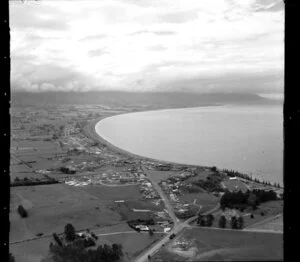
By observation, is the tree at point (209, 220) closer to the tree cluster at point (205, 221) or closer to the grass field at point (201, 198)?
the tree cluster at point (205, 221)

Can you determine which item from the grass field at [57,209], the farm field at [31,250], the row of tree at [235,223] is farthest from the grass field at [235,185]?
the farm field at [31,250]

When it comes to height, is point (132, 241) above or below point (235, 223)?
below

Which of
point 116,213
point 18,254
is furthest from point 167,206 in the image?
point 18,254

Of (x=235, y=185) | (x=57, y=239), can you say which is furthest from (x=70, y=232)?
(x=235, y=185)

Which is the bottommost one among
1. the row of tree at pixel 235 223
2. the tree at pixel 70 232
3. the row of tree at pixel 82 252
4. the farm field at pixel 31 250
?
the farm field at pixel 31 250

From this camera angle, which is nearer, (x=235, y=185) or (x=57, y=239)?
(x=57, y=239)

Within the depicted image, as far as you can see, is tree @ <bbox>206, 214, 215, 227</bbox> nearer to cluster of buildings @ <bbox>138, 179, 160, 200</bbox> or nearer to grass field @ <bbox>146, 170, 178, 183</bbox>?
cluster of buildings @ <bbox>138, 179, 160, 200</bbox>

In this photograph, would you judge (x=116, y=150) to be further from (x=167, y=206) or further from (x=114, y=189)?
(x=167, y=206)

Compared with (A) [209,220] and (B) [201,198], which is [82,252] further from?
(B) [201,198]

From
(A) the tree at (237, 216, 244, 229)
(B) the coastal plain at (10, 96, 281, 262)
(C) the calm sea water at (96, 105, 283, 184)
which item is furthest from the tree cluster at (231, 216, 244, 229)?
(C) the calm sea water at (96, 105, 283, 184)
